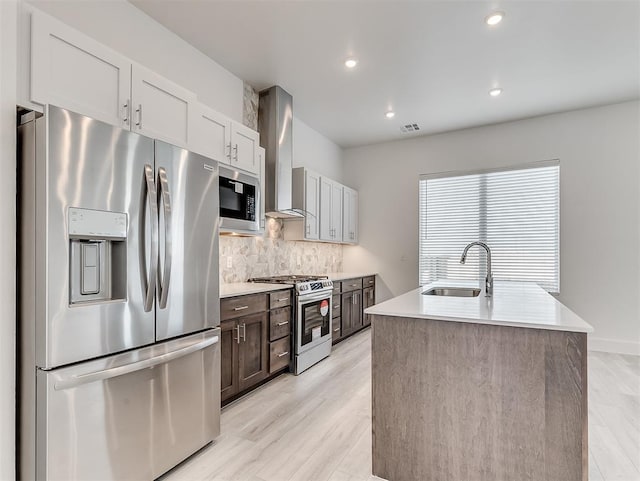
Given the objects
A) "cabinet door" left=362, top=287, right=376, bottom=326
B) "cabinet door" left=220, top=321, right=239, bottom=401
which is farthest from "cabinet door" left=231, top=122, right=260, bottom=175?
"cabinet door" left=362, top=287, right=376, bottom=326

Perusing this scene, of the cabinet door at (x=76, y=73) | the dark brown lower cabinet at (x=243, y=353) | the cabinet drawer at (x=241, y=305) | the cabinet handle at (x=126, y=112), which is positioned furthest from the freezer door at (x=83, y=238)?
the dark brown lower cabinet at (x=243, y=353)

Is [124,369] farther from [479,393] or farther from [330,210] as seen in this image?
[330,210]

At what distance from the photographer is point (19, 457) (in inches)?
58.4

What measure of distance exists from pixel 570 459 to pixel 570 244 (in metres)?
3.71

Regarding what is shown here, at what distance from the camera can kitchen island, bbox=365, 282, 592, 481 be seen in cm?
155

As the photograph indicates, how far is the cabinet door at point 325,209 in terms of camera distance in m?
4.76

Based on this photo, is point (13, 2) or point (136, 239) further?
point (136, 239)

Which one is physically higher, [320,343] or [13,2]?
[13,2]

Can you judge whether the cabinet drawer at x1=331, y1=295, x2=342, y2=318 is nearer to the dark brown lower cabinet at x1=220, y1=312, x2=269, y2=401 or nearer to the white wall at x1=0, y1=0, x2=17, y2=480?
the dark brown lower cabinet at x1=220, y1=312, x2=269, y2=401

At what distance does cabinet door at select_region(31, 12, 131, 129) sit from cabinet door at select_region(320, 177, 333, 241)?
115 inches

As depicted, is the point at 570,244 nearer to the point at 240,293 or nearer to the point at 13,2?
the point at 240,293

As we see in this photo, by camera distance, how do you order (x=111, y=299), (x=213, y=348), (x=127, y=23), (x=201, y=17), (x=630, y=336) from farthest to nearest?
(x=630, y=336), (x=201, y=17), (x=127, y=23), (x=213, y=348), (x=111, y=299)

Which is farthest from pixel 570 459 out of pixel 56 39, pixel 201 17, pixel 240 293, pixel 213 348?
pixel 201 17

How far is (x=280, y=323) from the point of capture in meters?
3.25
